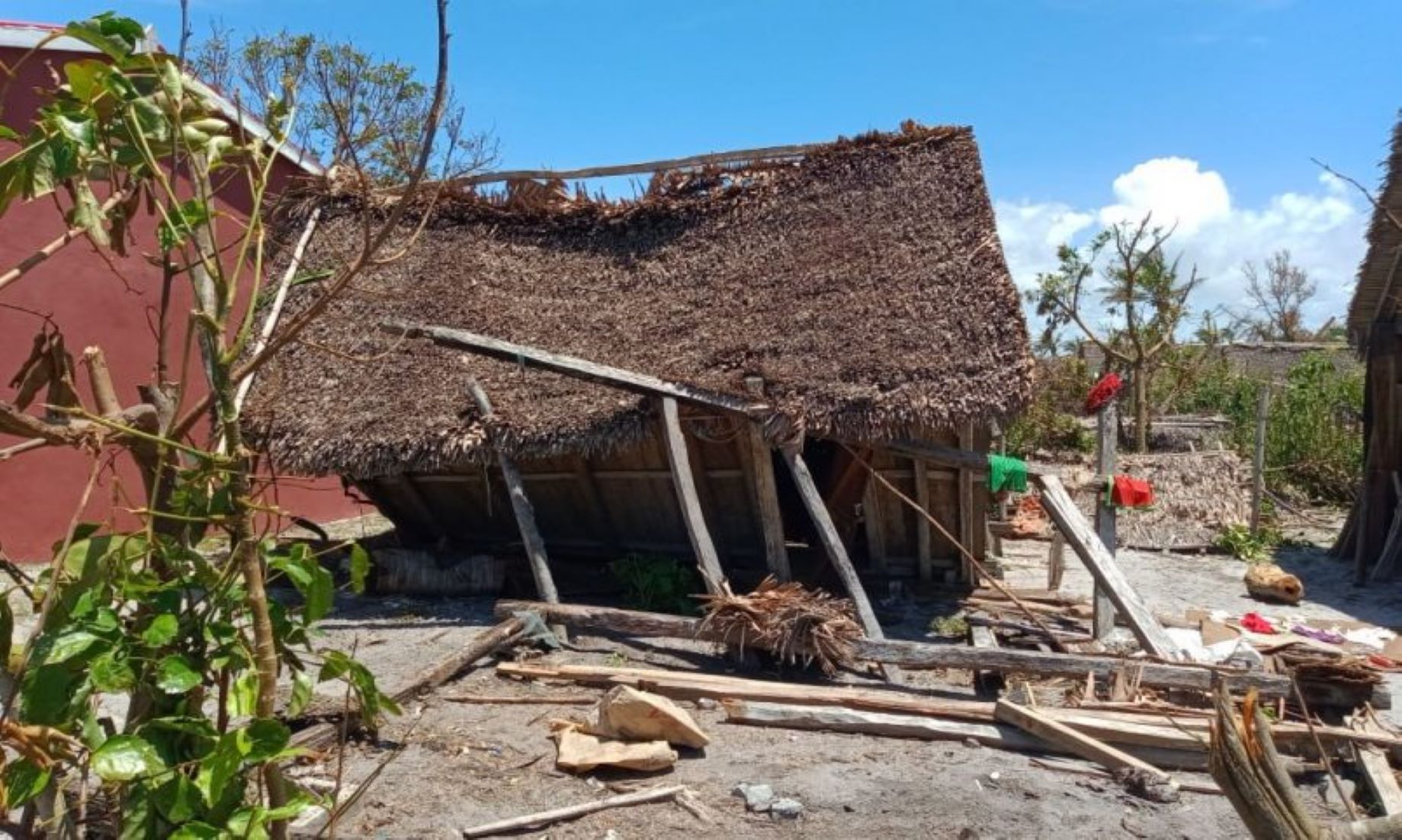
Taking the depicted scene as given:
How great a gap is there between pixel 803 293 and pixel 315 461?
13.6 ft

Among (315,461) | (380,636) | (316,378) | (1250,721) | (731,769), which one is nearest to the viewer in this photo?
(1250,721)

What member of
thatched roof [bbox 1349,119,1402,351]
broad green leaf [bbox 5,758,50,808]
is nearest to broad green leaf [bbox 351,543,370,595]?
broad green leaf [bbox 5,758,50,808]

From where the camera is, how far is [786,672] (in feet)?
21.2

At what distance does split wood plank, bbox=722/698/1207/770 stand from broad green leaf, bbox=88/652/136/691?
13.6ft

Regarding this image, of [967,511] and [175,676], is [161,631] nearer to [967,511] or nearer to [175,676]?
[175,676]

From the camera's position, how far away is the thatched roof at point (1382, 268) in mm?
8867

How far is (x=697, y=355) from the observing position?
7789mm

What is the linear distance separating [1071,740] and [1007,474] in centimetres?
193

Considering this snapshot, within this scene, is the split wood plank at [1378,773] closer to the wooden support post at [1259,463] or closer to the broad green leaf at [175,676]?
the broad green leaf at [175,676]

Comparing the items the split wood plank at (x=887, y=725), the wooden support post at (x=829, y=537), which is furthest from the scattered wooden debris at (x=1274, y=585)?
the split wood plank at (x=887, y=725)

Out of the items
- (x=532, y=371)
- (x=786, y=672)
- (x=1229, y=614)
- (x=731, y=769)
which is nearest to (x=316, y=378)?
(x=532, y=371)

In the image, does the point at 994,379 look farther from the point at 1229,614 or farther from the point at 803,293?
the point at 1229,614

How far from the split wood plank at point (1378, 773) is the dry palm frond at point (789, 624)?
8.67 ft

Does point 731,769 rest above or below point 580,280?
below
